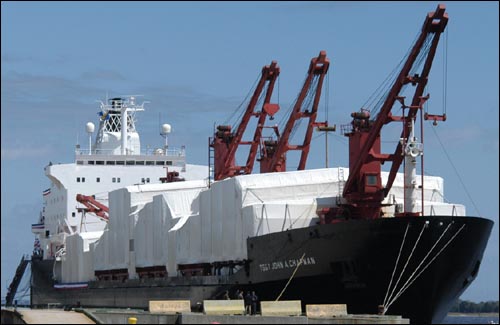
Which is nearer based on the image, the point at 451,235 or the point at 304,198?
the point at 451,235

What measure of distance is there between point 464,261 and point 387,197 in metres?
8.42

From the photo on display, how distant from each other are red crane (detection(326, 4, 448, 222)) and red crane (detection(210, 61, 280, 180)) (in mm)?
19066

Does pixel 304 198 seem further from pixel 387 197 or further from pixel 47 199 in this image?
pixel 47 199

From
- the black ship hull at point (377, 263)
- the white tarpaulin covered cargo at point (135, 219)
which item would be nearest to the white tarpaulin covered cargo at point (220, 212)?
the white tarpaulin covered cargo at point (135, 219)

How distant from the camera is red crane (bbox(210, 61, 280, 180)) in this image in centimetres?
7119

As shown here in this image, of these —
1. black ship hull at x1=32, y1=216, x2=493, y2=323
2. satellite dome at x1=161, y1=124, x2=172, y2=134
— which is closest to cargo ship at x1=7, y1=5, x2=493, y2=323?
black ship hull at x1=32, y1=216, x2=493, y2=323

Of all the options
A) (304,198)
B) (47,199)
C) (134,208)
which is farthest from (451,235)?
(47,199)

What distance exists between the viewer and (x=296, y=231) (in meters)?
49.5

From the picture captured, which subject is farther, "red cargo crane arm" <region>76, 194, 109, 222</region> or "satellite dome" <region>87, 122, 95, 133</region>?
"satellite dome" <region>87, 122, 95, 133</region>

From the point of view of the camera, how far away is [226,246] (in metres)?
55.9

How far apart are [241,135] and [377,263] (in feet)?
84.1

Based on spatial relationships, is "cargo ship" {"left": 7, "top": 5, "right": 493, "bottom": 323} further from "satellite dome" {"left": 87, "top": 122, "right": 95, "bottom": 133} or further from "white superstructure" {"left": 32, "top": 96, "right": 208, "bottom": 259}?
"satellite dome" {"left": 87, "top": 122, "right": 95, "bottom": 133}

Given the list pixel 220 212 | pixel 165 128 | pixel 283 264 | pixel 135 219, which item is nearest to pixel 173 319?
pixel 283 264

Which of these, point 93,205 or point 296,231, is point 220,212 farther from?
point 93,205
